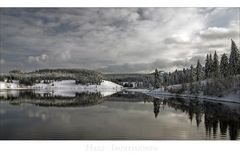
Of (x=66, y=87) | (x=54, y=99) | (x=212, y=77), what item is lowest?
(x=54, y=99)

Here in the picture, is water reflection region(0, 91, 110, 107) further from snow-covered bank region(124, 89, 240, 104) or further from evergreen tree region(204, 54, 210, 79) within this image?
snow-covered bank region(124, 89, 240, 104)

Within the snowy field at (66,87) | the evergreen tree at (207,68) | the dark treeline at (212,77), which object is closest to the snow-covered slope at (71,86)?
the snowy field at (66,87)

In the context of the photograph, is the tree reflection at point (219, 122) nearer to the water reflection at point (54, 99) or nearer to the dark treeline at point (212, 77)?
the water reflection at point (54, 99)

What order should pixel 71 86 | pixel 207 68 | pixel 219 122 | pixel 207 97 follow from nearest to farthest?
pixel 219 122 → pixel 71 86 → pixel 207 68 → pixel 207 97

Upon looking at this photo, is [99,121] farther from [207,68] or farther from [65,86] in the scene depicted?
[207,68]

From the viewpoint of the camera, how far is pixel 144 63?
16.9 m

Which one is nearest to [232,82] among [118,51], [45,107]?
[118,51]

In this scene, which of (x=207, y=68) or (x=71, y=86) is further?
(x=207, y=68)

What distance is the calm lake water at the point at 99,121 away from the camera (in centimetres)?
1292

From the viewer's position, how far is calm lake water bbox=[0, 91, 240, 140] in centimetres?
1292

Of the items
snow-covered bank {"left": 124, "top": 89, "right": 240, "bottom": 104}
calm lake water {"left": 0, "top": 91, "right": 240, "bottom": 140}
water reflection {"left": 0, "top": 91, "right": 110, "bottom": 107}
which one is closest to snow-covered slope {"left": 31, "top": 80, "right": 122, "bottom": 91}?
water reflection {"left": 0, "top": 91, "right": 110, "bottom": 107}

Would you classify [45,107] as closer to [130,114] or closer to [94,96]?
[94,96]

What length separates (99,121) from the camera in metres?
15.0

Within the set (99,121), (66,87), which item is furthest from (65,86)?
(99,121)
